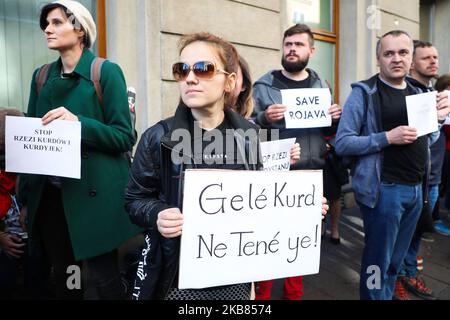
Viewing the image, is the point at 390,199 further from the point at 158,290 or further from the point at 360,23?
the point at 360,23

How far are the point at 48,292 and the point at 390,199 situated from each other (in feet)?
8.72

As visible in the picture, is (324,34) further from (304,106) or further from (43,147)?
(43,147)

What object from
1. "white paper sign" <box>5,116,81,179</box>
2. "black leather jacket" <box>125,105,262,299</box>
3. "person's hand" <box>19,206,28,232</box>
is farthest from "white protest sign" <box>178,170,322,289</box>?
"person's hand" <box>19,206,28,232</box>

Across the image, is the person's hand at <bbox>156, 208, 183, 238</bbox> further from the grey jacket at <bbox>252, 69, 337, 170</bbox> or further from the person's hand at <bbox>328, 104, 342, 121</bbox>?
the person's hand at <bbox>328, 104, 342, 121</bbox>

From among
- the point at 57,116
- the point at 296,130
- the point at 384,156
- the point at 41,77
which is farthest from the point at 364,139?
the point at 41,77

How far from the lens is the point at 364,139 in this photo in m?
2.63

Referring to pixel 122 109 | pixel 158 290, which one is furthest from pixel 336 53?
pixel 158 290

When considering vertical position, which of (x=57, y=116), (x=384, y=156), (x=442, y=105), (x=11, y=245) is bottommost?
(x=11, y=245)

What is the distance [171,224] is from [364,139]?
5.53ft

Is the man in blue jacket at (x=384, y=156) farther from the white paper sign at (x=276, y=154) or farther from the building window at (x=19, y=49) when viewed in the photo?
the building window at (x=19, y=49)

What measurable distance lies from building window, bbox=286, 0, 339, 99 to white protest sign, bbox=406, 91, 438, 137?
4222 mm

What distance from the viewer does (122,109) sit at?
215cm

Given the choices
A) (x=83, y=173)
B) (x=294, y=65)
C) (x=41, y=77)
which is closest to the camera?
(x=83, y=173)

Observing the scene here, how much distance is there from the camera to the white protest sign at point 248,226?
1461 millimetres
